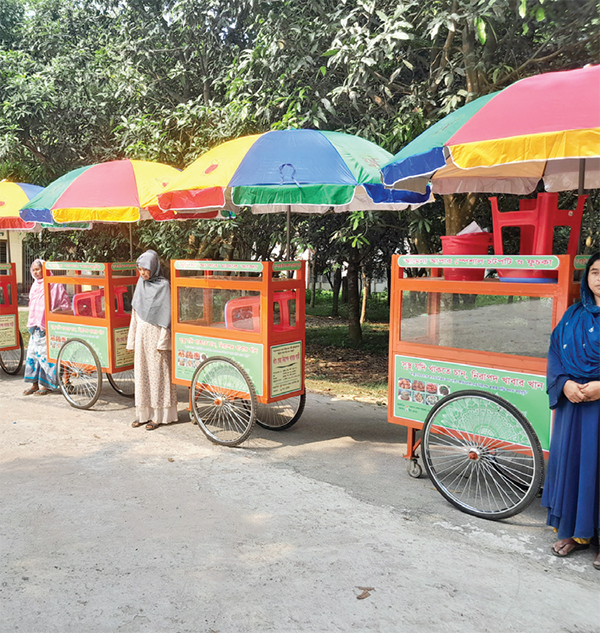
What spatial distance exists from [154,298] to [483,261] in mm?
3181

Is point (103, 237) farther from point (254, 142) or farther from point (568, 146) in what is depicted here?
point (568, 146)

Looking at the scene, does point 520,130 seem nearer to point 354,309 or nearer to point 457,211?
point 457,211

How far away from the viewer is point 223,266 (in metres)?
5.32

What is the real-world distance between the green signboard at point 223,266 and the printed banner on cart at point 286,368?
692mm

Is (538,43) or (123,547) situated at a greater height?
(538,43)

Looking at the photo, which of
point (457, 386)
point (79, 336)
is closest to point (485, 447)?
point (457, 386)

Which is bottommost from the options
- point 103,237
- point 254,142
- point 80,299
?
point 80,299

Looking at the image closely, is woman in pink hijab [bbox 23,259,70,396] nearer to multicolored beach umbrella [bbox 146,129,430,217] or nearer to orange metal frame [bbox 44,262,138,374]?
orange metal frame [bbox 44,262,138,374]

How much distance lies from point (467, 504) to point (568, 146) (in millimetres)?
2258

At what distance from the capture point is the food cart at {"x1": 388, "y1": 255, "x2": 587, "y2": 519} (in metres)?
3.66

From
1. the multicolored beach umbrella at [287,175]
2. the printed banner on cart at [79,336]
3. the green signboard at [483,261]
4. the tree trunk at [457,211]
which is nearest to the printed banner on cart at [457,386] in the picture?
the green signboard at [483,261]

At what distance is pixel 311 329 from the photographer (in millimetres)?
15445

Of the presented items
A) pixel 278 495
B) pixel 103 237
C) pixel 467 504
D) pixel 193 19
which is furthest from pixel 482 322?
pixel 103 237

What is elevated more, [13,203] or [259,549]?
[13,203]
